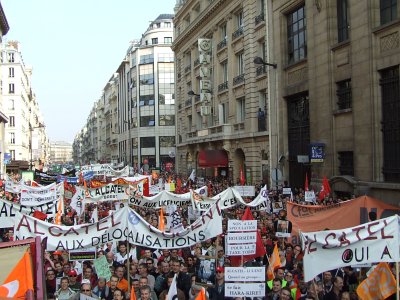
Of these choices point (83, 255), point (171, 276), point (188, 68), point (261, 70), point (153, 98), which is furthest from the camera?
point (153, 98)

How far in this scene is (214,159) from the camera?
38.1m

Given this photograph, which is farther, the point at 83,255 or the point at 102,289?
the point at 83,255

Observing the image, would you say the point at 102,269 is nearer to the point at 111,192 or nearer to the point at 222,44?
the point at 111,192

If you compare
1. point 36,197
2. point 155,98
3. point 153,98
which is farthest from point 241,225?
point 153,98

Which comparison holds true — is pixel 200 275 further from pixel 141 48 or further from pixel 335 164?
pixel 141 48

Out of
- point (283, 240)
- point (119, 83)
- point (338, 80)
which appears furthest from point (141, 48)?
point (283, 240)

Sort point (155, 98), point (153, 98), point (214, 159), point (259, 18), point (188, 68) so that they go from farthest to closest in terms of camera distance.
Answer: point (153, 98) → point (155, 98) → point (188, 68) → point (214, 159) → point (259, 18)

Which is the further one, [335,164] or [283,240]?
[335,164]

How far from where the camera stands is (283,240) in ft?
43.4

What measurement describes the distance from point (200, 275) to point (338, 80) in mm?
14309

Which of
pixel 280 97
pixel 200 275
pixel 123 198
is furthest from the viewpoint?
pixel 280 97

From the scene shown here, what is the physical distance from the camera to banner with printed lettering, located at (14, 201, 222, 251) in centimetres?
1038

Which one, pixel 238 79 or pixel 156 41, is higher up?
pixel 156 41

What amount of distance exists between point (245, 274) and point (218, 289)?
1.18 m
